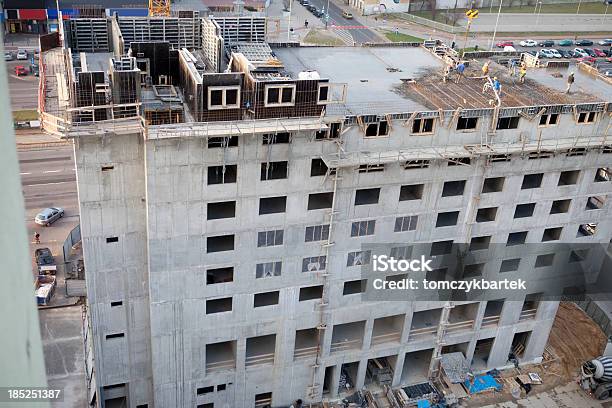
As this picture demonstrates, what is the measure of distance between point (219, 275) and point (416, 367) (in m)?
20.8

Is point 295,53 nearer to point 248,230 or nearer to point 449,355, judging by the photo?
point 248,230

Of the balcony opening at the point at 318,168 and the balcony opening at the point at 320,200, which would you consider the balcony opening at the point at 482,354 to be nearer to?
the balcony opening at the point at 320,200

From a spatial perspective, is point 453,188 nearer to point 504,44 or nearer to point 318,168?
point 318,168

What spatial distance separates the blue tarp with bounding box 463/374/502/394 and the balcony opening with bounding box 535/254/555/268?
10.4 meters

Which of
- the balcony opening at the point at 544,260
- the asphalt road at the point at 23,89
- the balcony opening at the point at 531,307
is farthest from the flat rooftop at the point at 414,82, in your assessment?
the asphalt road at the point at 23,89

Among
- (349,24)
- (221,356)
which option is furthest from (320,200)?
(349,24)

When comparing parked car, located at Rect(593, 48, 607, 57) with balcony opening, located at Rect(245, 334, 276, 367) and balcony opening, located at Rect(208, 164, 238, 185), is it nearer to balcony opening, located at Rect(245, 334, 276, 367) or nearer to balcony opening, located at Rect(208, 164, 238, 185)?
balcony opening, located at Rect(245, 334, 276, 367)

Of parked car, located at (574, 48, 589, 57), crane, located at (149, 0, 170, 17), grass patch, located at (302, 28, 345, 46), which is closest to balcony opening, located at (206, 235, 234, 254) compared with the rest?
crane, located at (149, 0, 170, 17)

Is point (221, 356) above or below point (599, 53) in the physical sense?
below

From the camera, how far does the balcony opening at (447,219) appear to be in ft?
156

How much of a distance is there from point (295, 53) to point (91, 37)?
1654 cm

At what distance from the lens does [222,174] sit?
131 ft

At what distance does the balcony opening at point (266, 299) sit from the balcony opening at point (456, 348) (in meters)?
17.6

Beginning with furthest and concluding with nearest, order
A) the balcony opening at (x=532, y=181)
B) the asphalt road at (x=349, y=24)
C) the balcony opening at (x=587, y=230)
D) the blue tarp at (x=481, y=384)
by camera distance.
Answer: the asphalt road at (x=349, y=24) → the balcony opening at (x=587, y=230) → the blue tarp at (x=481, y=384) → the balcony opening at (x=532, y=181)
